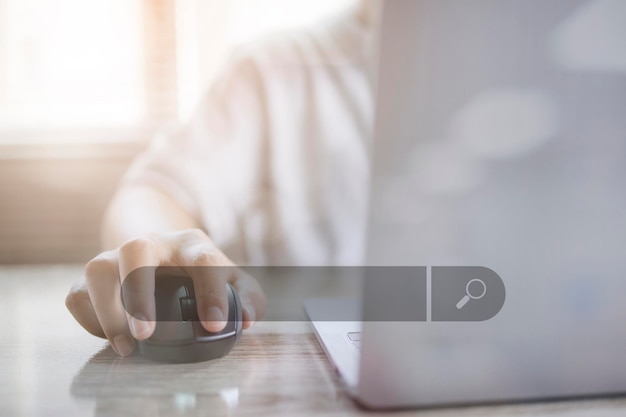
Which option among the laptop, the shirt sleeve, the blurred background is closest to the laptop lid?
the laptop

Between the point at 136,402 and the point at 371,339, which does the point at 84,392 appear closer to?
the point at 136,402

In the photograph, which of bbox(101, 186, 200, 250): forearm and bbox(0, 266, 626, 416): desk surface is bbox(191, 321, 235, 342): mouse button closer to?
bbox(0, 266, 626, 416): desk surface

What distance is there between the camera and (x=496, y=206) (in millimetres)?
276

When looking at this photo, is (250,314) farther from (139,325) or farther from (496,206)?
(496,206)

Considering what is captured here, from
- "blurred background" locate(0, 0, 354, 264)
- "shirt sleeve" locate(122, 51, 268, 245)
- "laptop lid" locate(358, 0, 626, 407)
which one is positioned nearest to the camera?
"laptop lid" locate(358, 0, 626, 407)

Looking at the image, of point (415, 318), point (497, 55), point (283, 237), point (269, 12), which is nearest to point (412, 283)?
point (415, 318)

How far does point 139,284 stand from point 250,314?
12cm

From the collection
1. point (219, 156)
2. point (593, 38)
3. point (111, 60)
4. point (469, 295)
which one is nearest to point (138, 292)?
point (469, 295)

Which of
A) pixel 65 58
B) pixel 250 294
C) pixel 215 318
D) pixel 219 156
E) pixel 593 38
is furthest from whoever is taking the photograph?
pixel 65 58

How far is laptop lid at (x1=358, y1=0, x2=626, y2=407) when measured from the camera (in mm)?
259

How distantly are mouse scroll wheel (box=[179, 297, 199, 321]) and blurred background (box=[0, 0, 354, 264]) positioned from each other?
126cm

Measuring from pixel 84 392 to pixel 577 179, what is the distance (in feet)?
1.09

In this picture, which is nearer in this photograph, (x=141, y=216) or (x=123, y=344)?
(x=123, y=344)

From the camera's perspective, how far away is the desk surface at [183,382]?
0.97 ft
